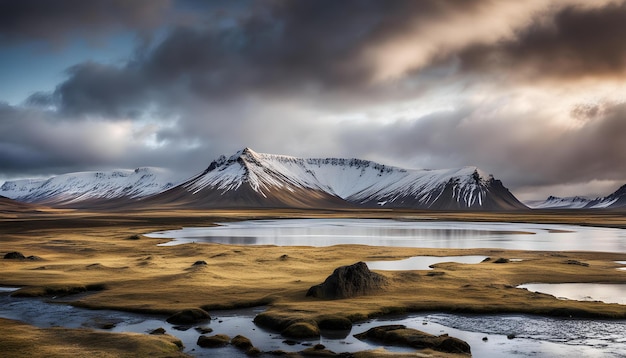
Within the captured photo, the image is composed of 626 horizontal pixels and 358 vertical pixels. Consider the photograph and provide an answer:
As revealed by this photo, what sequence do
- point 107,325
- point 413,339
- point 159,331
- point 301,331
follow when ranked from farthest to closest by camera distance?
point 107,325 < point 301,331 < point 159,331 < point 413,339

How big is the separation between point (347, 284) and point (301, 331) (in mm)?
12368

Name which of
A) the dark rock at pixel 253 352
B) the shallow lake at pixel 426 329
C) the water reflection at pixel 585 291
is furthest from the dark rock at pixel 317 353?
the water reflection at pixel 585 291

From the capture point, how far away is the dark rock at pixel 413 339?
2777 cm

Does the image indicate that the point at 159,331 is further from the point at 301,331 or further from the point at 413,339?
the point at 413,339

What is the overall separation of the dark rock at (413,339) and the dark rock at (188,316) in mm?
11134

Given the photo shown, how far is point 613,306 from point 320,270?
3081 cm

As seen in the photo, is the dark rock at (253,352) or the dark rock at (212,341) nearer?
the dark rock at (253,352)

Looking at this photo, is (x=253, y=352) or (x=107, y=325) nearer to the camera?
(x=253, y=352)

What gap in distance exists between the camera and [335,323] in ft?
110

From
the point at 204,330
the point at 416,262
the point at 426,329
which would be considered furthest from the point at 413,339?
the point at 416,262

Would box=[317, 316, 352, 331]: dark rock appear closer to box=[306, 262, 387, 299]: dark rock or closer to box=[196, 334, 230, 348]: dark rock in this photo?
box=[196, 334, 230, 348]: dark rock

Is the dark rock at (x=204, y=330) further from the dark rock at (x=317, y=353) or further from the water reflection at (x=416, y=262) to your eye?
the water reflection at (x=416, y=262)

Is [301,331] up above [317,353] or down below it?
above

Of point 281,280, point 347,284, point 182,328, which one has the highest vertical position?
point 347,284
